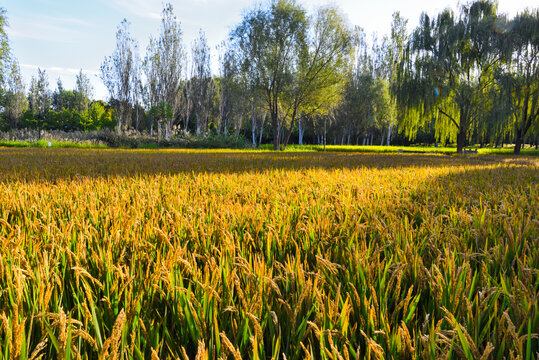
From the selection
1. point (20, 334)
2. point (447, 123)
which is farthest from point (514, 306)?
A: point (447, 123)

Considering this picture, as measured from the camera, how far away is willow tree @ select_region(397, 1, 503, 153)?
63.8ft

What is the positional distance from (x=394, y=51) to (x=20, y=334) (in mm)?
49243

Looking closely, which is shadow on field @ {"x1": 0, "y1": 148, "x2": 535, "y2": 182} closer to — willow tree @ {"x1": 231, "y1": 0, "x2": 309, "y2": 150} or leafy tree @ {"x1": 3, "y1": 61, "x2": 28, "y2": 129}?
willow tree @ {"x1": 231, "y1": 0, "x2": 309, "y2": 150}

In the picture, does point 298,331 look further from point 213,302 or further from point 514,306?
point 514,306

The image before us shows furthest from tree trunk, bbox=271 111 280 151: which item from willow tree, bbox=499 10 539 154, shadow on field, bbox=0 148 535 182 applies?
shadow on field, bbox=0 148 535 182

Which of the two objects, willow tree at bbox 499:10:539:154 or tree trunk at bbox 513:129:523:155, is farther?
tree trunk at bbox 513:129:523:155

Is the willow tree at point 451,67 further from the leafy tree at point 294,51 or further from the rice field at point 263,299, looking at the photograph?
the rice field at point 263,299

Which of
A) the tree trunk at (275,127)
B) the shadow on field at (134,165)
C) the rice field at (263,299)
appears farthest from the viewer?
the tree trunk at (275,127)

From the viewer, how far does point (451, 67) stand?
779 inches

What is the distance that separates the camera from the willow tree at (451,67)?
19.4 m

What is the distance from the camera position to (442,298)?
0.86m

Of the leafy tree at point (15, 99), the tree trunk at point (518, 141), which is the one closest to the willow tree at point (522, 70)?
the tree trunk at point (518, 141)

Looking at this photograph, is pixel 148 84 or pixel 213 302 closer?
pixel 213 302

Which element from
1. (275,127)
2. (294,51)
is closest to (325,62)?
(294,51)
